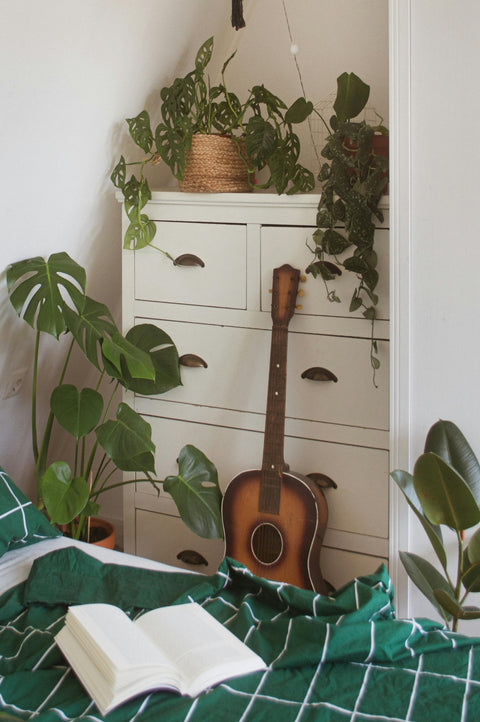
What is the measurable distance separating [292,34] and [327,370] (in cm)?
121

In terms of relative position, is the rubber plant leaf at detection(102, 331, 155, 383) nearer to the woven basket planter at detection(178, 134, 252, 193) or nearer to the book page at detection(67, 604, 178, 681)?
the woven basket planter at detection(178, 134, 252, 193)

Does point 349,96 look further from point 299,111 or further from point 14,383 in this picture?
point 14,383

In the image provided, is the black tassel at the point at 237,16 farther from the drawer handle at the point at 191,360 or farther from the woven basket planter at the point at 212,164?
the drawer handle at the point at 191,360

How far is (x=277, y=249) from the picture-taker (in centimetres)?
230

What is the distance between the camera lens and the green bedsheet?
1309 millimetres

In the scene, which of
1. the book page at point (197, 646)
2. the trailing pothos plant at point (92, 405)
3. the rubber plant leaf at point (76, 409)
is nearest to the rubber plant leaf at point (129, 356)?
the trailing pothos plant at point (92, 405)

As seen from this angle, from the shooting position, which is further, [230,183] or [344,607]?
[230,183]

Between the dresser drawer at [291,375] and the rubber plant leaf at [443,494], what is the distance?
1.42 ft

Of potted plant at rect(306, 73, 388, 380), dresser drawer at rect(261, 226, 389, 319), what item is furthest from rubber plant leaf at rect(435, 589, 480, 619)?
dresser drawer at rect(261, 226, 389, 319)

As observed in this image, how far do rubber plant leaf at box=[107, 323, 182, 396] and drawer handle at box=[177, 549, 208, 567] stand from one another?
54 cm

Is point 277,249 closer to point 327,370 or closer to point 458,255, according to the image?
point 327,370

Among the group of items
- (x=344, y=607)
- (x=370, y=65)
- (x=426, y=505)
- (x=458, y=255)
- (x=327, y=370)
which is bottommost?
(x=344, y=607)

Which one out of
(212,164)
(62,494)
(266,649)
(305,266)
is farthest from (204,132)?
(266,649)

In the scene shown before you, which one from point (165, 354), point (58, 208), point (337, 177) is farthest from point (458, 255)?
point (58, 208)
